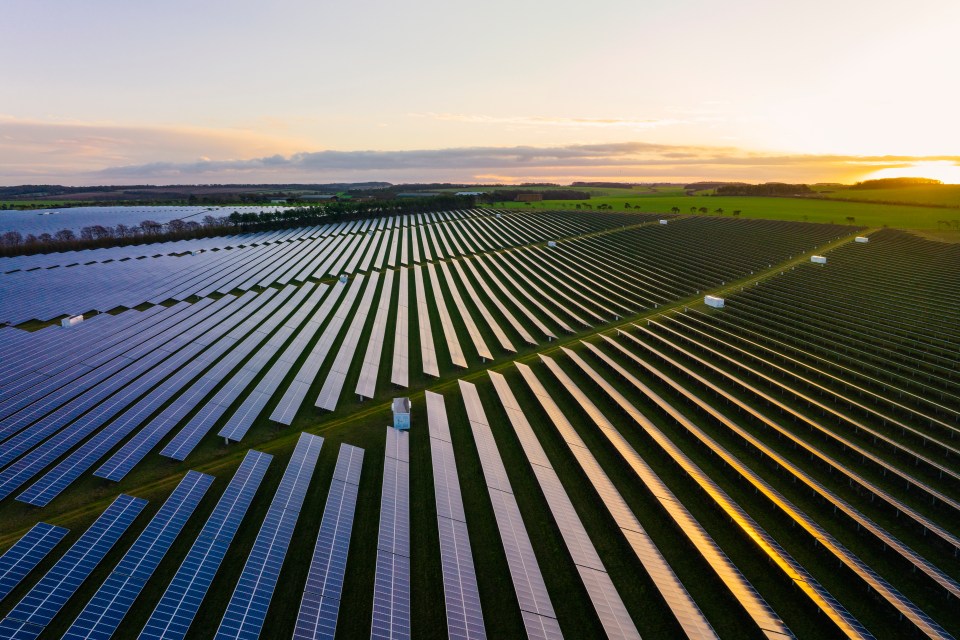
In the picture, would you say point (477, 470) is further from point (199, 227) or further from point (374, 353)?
point (199, 227)

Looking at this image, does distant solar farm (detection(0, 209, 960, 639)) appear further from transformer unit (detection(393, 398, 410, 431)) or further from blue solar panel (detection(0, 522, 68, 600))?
transformer unit (detection(393, 398, 410, 431))

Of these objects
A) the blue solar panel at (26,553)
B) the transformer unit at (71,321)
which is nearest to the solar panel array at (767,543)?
the blue solar panel at (26,553)

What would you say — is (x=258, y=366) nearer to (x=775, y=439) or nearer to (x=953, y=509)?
(x=775, y=439)

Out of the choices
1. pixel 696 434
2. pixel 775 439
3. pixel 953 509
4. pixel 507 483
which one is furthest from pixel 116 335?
pixel 953 509

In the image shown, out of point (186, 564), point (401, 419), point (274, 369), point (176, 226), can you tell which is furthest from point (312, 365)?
point (176, 226)

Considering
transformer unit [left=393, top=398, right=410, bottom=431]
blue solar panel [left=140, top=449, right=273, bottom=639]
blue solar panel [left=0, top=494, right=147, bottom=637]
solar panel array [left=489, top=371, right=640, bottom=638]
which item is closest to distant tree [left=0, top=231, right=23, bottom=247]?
blue solar panel [left=0, top=494, right=147, bottom=637]

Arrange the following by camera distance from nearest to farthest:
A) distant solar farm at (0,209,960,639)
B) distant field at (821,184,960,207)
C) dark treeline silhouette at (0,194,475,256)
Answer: distant solar farm at (0,209,960,639) < dark treeline silhouette at (0,194,475,256) < distant field at (821,184,960,207)
